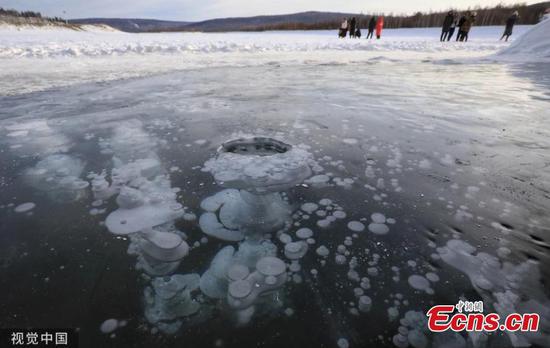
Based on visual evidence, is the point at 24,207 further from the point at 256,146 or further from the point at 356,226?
the point at 356,226

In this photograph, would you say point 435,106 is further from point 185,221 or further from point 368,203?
point 185,221

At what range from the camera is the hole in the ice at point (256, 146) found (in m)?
2.34

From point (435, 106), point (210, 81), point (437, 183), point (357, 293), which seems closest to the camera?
point (357, 293)

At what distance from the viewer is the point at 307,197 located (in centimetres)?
167

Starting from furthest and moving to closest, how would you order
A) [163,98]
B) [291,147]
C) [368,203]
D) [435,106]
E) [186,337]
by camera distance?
[163,98] < [435,106] < [291,147] < [368,203] < [186,337]

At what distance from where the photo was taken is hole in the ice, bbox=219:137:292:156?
2.34m

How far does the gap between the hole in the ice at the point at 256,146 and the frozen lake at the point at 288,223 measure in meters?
0.08

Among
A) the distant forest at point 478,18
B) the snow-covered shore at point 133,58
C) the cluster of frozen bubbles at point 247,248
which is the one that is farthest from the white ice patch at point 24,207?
the distant forest at point 478,18

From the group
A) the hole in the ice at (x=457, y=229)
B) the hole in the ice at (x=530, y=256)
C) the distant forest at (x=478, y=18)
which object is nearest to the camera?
the hole in the ice at (x=530, y=256)

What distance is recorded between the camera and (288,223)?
1.45 m

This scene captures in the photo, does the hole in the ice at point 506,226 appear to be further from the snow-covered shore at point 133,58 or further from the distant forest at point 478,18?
the distant forest at point 478,18

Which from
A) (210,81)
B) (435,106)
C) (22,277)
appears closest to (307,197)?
(22,277)

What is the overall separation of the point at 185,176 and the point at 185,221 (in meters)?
0.52

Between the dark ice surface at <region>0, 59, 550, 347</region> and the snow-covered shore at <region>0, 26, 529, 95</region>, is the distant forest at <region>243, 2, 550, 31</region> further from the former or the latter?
the dark ice surface at <region>0, 59, 550, 347</region>
